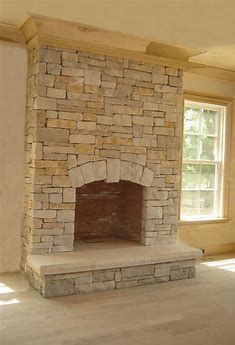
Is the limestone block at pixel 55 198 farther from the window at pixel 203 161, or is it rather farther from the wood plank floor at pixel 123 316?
the window at pixel 203 161

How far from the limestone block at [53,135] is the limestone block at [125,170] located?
71cm

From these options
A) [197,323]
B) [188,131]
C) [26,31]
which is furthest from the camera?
[188,131]

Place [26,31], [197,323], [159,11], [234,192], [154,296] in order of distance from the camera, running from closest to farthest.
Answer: [197,323] < [159,11] < [154,296] < [26,31] < [234,192]

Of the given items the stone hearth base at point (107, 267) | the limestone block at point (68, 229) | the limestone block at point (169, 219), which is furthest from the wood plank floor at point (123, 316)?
the limestone block at point (169, 219)

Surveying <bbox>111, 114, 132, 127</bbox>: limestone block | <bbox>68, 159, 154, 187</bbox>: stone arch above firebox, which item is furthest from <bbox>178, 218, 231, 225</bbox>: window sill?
<bbox>111, 114, 132, 127</bbox>: limestone block

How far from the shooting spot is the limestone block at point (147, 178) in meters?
4.48

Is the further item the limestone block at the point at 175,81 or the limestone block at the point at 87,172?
the limestone block at the point at 175,81

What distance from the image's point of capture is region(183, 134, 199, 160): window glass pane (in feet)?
17.9

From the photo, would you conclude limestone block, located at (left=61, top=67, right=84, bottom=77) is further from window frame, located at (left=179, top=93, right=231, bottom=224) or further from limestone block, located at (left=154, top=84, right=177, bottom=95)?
window frame, located at (left=179, top=93, right=231, bottom=224)

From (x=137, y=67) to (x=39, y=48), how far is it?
112cm

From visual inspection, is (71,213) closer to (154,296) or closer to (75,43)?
(154,296)

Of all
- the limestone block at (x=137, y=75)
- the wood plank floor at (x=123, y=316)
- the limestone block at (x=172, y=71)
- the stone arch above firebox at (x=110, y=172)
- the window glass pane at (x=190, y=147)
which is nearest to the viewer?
the wood plank floor at (x=123, y=316)

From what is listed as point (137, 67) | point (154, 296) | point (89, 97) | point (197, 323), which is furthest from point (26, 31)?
point (197, 323)

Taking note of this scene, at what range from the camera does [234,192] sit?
19.2 ft
